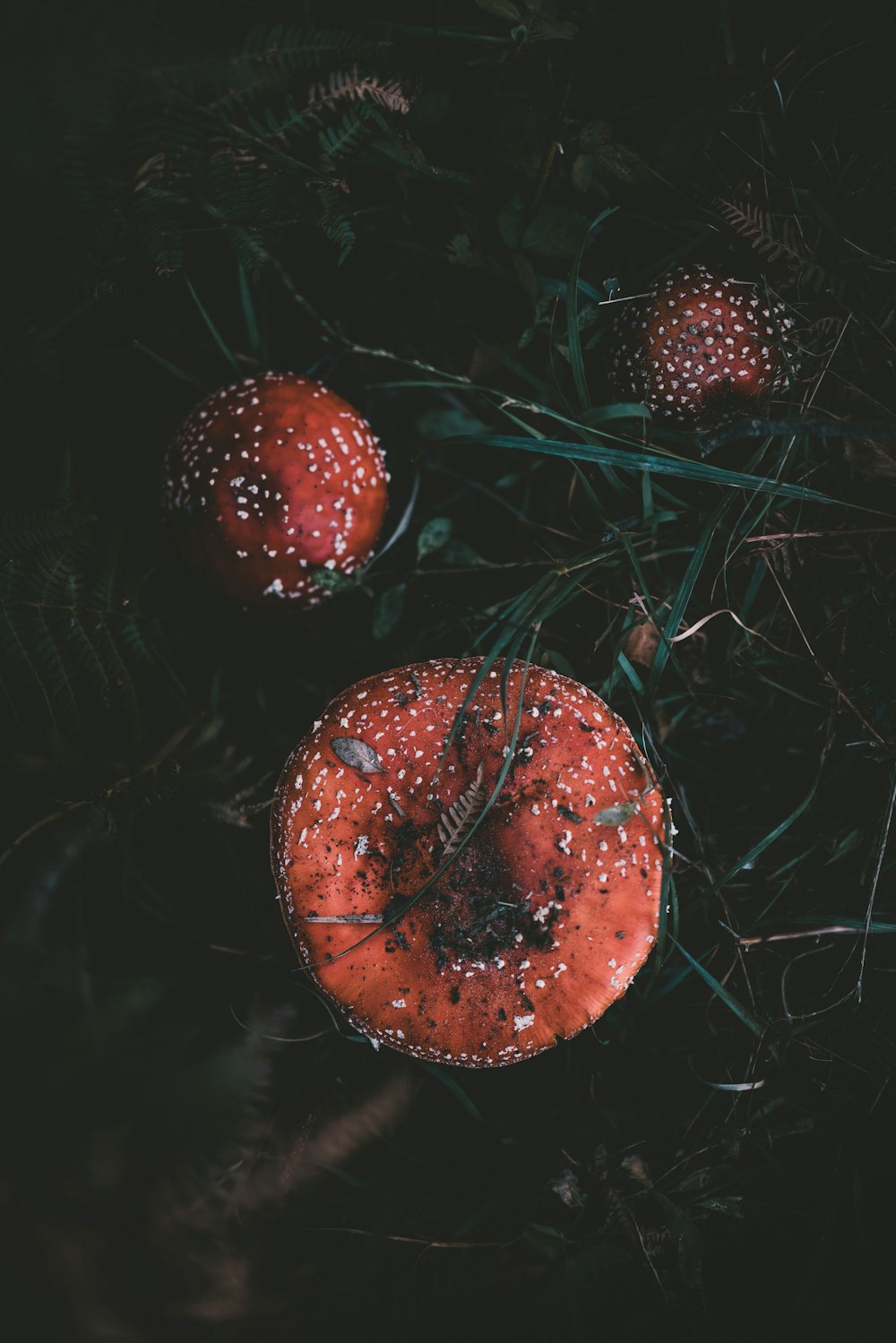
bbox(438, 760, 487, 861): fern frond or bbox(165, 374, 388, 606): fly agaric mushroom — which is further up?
bbox(165, 374, 388, 606): fly agaric mushroom

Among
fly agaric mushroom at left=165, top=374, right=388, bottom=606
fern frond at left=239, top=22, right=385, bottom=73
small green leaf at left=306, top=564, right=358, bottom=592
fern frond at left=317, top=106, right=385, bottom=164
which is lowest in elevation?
small green leaf at left=306, top=564, right=358, bottom=592

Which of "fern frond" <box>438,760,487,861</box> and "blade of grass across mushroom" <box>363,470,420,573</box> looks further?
"blade of grass across mushroom" <box>363,470,420,573</box>

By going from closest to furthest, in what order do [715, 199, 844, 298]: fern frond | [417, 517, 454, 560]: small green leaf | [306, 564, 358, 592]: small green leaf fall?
[715, 199, 844, 298]: fern frond → [306, 564, 358, 592]: small green leaf → [417, 517, 454, 560]: small green leaf

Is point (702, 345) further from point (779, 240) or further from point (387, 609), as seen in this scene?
point (387, 609)

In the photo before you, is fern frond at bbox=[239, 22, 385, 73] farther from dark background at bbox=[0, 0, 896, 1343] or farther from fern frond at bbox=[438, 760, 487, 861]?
fern frond at bbox=[438, 760, 487, 861]

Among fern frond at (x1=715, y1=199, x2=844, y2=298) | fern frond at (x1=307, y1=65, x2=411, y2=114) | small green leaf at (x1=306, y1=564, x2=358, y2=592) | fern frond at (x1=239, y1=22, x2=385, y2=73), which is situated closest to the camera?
fern frond at (x1=239, y1=22, x2=385, y2=73)

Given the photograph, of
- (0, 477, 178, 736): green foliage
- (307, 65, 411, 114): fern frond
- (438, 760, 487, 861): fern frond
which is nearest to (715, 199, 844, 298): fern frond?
(307, 65, 411, 114): fern frond

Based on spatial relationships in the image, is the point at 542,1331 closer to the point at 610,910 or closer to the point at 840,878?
the point at 610,910

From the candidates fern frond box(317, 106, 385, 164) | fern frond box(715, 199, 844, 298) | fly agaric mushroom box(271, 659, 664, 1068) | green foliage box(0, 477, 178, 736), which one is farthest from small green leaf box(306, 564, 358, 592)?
fern frond box(715, 199, 844, 298)
